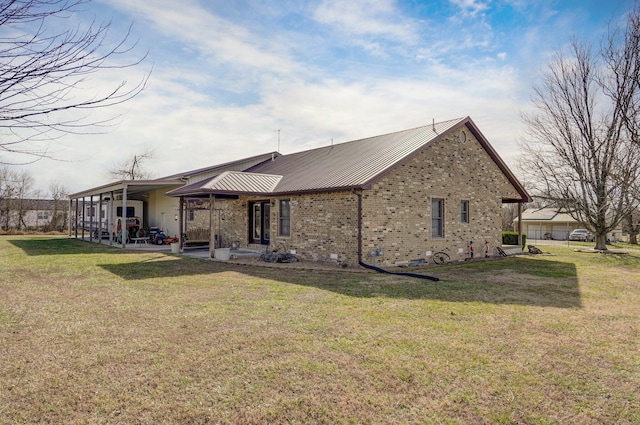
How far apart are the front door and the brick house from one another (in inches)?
1.9

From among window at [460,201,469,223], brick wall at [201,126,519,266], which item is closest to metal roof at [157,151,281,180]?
brick wall at [201,126,519,266]

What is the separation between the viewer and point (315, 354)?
482 cm

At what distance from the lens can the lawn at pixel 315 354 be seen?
3.53 meters

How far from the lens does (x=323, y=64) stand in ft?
37.4

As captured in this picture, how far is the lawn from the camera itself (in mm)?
3533

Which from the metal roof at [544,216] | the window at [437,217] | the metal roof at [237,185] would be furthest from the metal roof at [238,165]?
the metal roof at [544,216]

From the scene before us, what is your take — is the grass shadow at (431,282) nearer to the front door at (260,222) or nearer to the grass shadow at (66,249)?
the front door at (260,222)

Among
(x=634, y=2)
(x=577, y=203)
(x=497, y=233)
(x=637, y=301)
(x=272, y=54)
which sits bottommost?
(x=637, y=301)

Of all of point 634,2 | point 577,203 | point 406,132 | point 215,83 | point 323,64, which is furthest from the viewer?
point 577,203

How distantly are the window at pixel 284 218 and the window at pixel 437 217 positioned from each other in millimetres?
5687

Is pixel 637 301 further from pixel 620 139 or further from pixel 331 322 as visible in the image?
pixel 620 139

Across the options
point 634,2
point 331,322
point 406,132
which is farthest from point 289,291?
point 634,2

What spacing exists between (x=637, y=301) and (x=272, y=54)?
10449 mm

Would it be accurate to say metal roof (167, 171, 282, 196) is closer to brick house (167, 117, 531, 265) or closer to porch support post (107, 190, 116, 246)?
brick house (167, 117, 531, 265)
